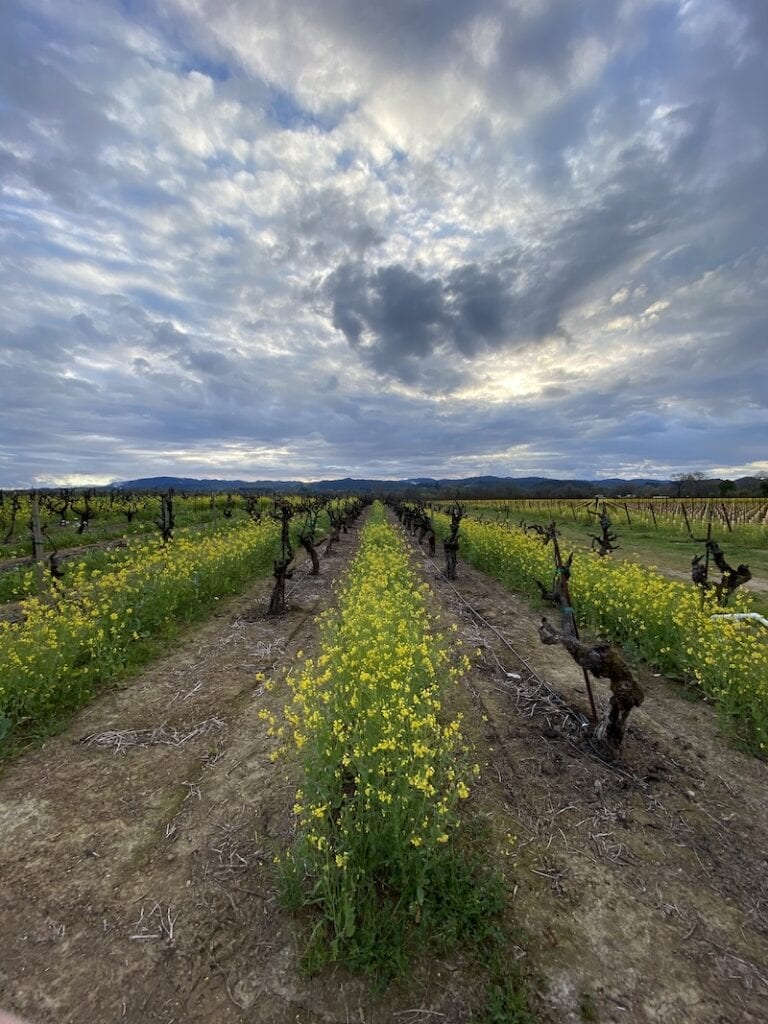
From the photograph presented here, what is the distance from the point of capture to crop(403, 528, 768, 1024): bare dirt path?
2.75 metres

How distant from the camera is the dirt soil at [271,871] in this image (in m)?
2.69

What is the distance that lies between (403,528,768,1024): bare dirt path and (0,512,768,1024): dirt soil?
0.6 inches

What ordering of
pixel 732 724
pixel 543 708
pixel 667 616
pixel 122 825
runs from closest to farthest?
pixel 122 825 < pixel 732 724 < pixel 543 708 < pixel 667 616

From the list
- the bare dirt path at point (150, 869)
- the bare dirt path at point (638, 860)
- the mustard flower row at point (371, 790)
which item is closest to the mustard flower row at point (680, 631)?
the bare dirt path at point (638, 860)

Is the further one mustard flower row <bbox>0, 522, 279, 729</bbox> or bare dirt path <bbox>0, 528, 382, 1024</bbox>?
mustard flower row <bbox>0, 522, 279, 729</bbox>

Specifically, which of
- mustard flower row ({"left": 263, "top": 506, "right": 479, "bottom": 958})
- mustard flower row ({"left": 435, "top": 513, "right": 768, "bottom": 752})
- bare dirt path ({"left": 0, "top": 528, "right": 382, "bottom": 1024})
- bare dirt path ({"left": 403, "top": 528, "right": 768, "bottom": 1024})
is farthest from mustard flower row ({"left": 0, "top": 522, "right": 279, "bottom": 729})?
mustard flower row ({"left": 435, "top": 513, "right": 768, "bottom": 752})

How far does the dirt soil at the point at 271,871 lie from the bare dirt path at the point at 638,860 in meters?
0.01

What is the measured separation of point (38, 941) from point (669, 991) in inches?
150

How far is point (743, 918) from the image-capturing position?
3213 mm

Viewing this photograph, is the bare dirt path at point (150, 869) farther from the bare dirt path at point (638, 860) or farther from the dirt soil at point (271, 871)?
the bare dirt path at point (638, 860)

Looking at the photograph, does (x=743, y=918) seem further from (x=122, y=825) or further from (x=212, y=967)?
(x=122, y=825)

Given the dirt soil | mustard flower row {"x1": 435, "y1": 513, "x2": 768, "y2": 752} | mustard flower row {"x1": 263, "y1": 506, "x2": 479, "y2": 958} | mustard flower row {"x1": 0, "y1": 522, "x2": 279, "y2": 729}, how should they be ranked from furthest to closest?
1. mustard flower row {"x1": 0, "y1": 522, "x2": 279, "y2": 729}
2. mustard flower row {"x1": 435, "y1": 513, "x2": 768, "y2": 752}
3. mustard flower row {"x1": 263, "y1": 506, "x2": 479, "y2": 958}
4. the dirt soil

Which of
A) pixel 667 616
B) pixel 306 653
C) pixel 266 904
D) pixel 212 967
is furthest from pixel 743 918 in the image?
pixel 306 653

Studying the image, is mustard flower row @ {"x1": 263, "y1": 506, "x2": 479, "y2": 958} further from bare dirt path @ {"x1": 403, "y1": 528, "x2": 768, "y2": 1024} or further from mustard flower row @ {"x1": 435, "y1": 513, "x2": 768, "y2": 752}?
mustard flower row @ {"x1": 435, "y1": 513, "x2": 768, "y2": 752}
